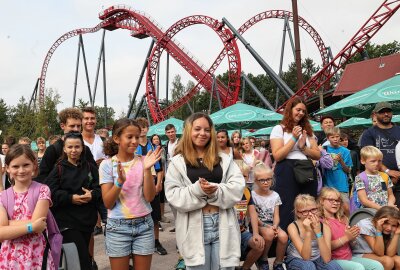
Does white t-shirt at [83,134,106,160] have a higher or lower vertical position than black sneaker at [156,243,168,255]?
higher

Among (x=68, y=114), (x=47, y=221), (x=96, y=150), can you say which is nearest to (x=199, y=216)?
(x=47, y=221)

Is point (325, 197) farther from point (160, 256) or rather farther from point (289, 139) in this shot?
point (160, 256)

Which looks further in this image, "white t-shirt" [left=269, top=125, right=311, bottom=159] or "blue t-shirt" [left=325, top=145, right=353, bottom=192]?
"blue t-shirt" [left=325, top=145, right=353, bottom=192]

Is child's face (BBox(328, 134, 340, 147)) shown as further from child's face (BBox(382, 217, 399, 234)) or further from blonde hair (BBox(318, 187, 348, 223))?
child's face (BBox(382, 217, 399, 234))

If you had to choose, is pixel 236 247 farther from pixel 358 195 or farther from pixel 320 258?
pixel 358 195

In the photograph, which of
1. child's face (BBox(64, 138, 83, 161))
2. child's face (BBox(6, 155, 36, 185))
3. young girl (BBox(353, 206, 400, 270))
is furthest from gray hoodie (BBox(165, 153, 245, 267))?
young girl (BBox(353, 206, 400, 270))

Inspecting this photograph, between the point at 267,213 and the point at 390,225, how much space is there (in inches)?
42.6

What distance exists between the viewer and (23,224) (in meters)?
2.33

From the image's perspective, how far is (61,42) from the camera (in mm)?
38469

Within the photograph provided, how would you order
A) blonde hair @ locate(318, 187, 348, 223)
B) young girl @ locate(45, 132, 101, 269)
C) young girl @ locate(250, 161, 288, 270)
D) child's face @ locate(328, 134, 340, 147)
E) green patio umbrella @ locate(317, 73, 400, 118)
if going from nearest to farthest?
1. young girl @ locate(45, 132, 101, 269)
2. blonde hair @ locate(318, 187, 348, 223)
3. young girl @ locate(250, 161, 288, 270)
4. child's face @ locate(328, 134, 340, 147)
5. green patio umbrella @ locate(317, 73, 400, 118)

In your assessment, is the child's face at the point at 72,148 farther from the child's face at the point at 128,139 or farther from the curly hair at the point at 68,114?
the curly hair at the point at 68,114

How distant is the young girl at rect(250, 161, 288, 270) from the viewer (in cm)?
361

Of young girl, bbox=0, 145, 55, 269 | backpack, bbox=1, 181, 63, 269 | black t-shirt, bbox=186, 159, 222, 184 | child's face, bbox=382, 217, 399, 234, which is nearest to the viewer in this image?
young girl, bbox=0, 145, 55, 269

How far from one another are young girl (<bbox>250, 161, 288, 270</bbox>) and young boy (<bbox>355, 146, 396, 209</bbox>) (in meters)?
0.89
